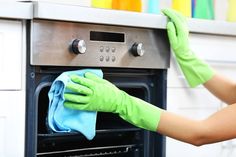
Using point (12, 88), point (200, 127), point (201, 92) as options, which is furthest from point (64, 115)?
point (201, 92)

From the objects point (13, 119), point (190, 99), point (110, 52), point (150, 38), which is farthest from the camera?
point (190, 99)

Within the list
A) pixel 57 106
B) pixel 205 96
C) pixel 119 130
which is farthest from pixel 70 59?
pixel 205 96

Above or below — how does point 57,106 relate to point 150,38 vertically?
below

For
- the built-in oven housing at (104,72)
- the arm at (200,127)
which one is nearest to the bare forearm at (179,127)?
the arm at (200,127)

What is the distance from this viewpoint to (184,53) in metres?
1.64

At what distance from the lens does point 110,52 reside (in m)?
1.50

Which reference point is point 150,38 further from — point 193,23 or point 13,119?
point 13,119

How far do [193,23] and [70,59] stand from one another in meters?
0.50

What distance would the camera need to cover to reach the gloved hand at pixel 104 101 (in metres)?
1.34

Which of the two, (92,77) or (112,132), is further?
(112,132)

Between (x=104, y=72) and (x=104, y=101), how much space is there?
0.58 feet

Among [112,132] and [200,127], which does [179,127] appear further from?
[112,132]

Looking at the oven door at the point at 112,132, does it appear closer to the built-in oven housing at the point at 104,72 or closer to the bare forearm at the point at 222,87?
the built-in oven housing at the point at 104,72

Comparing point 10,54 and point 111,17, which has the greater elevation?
point 111,17
